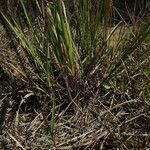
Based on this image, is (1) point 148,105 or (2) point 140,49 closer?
(1) point 148,105

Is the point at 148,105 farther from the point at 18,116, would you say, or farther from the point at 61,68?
the point at 18,116

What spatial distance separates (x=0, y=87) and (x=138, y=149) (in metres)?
0.64

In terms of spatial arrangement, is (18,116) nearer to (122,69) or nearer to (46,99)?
(46,99)

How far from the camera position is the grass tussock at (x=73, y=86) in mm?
1259

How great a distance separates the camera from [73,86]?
138 centimetres

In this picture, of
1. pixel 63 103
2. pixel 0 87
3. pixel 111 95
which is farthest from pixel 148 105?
pixel 0 87

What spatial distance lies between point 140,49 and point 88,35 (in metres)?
0.32

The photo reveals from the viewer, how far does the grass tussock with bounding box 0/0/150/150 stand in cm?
126

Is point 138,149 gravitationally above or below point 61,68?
below

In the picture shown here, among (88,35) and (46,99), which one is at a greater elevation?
(88,35)

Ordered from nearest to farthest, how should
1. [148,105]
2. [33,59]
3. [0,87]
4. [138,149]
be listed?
[138,149], [148,105], [33,59], [0,87]

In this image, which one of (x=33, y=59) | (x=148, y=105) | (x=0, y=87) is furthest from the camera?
(x=0, y=87)

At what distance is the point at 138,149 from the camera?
1237 millimetres

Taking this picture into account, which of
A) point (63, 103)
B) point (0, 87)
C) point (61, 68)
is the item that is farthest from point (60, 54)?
point (0, 87)
